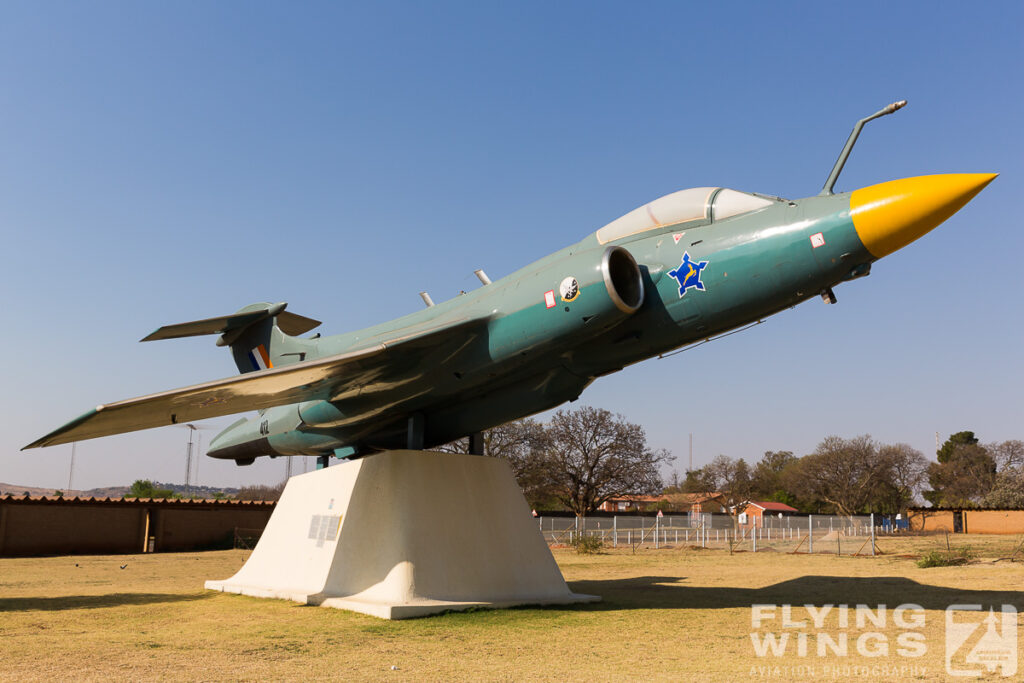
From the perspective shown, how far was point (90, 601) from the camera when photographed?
1199 centimetres

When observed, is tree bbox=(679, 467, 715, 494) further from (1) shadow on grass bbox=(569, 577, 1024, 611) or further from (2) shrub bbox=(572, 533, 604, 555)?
(1) shadow on grass bbox=(569, 577, 1024, 611)

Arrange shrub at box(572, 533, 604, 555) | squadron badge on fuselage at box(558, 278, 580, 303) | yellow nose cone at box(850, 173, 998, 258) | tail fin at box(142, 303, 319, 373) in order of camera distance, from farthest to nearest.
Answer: shrub at box(572, 533, 604, 555)
tail fin at box(142, 303, 319, 373)
squadron badge on fuselage at box(558, 278, 580, 303)
yellow nose cone at box(850, 173, 998, 258)

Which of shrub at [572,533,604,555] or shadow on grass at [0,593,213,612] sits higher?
shadow on grass at [0,593,213,612]

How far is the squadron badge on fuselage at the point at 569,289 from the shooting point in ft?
29.4

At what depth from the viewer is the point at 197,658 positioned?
7.24m

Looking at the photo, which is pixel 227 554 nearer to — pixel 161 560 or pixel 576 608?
pixel 161 560

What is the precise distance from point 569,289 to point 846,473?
6658cm

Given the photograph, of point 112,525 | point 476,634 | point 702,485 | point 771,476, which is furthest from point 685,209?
point 771,476

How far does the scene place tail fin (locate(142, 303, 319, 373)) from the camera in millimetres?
14531

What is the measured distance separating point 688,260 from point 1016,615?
6483mm

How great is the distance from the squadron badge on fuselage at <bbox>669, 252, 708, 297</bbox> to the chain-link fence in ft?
72.0

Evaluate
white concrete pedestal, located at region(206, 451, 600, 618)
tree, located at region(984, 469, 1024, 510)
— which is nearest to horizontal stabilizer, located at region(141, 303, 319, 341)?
white concrete pedestal, located at region(206, 451, 600, 618)

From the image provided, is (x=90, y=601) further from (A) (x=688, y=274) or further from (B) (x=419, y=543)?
(A) (x=688, y=274)

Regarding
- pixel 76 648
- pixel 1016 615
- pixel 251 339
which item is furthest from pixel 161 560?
pixel 1016 615
